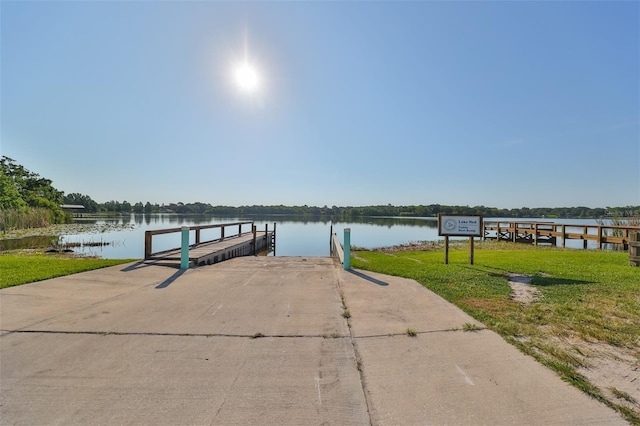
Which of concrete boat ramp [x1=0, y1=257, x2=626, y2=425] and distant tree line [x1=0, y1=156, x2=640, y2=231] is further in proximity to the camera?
distant tree line [x1=0, y1=156, x2=640, y2=231]

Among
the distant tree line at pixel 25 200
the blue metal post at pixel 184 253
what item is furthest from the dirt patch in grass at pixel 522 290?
the distant tree line at pixel 25 200

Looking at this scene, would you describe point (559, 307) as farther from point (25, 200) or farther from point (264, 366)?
point (25, 200)

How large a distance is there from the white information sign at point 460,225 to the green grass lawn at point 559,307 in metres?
1.48

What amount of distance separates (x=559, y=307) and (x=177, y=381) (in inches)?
209

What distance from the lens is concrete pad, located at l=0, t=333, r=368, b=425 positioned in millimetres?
2254

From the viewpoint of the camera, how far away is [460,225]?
34.0ft

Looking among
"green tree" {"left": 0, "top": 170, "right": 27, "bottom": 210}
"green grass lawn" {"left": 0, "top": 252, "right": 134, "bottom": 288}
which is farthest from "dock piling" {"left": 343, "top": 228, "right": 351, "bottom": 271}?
"green tree" {"left": 0, "top": 170, "right": 27, "bottom": 210}

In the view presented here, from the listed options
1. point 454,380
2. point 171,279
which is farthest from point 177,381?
point 171,279

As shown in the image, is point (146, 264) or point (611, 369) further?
point (146, 264)

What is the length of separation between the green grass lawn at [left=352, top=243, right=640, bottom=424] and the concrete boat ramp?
262mm

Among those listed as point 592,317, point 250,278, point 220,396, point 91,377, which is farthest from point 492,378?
point 250,278

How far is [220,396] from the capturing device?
2.48m

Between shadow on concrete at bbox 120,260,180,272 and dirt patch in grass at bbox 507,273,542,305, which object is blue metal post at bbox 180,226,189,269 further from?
dirt patch in grass at bbox 507,273,542,305

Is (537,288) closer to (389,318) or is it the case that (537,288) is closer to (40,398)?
(389,318)
